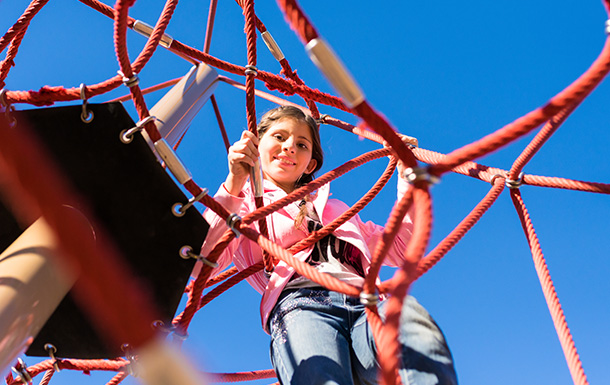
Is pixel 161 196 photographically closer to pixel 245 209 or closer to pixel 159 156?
pixel 159 156

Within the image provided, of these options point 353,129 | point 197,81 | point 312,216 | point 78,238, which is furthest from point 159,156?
point 353,129

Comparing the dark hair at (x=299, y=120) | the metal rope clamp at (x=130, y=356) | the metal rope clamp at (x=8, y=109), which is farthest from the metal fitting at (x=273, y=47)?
the metal rope clamp at (x=130, y=356)

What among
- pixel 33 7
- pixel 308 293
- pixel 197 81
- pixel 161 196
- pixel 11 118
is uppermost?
pixel 33 7

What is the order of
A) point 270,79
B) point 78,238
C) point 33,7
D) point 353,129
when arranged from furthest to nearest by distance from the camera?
point 353,129, point 270,79, point 33,7, point 78,238

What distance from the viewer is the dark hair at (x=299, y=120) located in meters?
1.82

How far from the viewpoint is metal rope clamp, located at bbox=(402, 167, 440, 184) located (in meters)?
0.79

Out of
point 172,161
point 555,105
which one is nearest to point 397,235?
point 172,161

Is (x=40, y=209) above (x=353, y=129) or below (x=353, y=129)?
below

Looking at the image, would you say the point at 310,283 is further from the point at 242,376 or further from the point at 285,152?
the point at 242,376

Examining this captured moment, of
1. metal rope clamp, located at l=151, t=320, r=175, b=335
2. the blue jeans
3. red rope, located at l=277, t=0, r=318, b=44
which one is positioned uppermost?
red rope, located at l=277, t=0, r=318, b=44

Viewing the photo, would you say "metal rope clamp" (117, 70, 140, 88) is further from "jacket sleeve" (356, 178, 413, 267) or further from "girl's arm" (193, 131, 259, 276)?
"jacket sleeve" (356, 178, 413, 267)

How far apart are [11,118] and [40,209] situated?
0.19 m

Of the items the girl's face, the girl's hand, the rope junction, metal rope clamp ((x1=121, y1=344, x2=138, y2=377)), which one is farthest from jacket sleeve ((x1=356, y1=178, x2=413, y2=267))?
metal rope clamp ((x1=121, y1=344, x2=138, y2=377))

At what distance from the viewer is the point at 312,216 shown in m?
1.62
